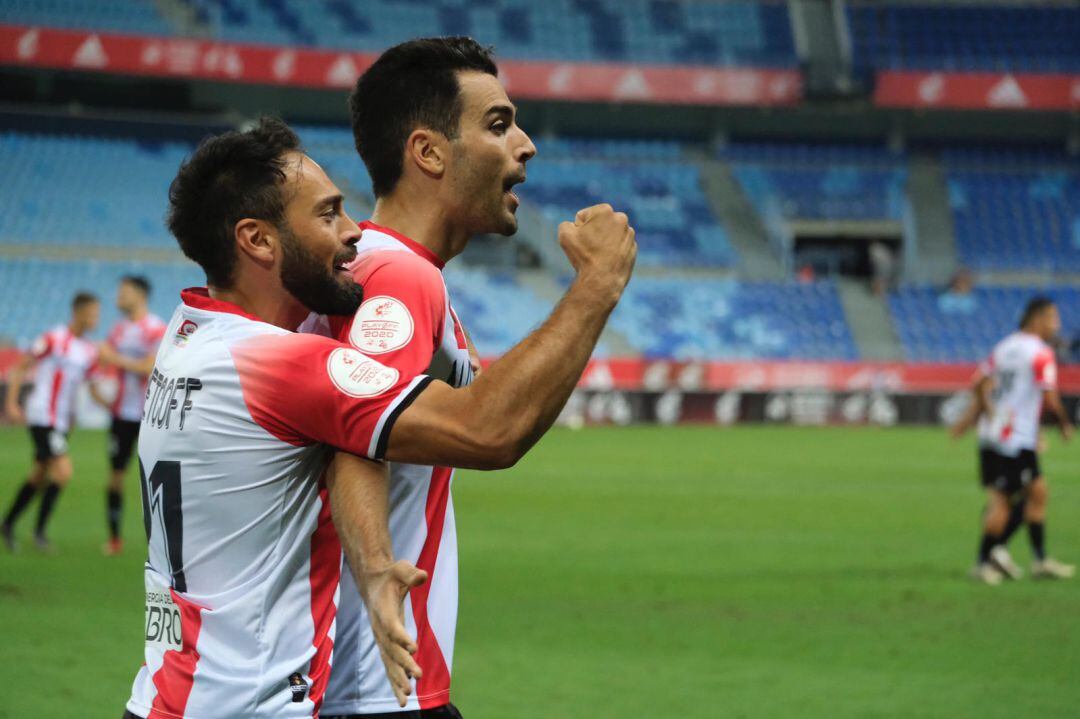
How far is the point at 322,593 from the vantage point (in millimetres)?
3119

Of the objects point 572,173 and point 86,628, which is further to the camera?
point 572,173

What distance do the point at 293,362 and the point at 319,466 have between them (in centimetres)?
25

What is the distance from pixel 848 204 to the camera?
152 ft

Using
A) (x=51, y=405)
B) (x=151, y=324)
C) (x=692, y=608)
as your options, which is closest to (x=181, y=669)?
(x=692, y=608)

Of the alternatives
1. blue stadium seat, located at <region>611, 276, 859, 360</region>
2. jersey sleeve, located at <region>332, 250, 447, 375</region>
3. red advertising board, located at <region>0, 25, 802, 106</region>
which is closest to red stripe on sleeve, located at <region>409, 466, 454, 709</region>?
jersey sleeve, located at <region>332, 250, 447, 375</region>

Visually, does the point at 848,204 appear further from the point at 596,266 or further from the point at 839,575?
the point at 596,266

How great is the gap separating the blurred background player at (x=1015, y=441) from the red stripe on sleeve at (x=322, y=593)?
10094 millimetres

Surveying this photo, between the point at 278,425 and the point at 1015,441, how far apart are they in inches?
434

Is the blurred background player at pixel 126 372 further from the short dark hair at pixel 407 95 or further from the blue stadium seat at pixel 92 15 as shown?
the blue stadium seat at pixel 92 15

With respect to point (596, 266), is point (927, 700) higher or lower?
lower

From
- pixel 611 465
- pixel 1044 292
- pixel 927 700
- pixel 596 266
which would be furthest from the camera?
pixel 1044 292

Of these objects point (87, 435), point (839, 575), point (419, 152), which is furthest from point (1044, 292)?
point (419, 152)

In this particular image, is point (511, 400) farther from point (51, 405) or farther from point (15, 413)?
point (15, 413)

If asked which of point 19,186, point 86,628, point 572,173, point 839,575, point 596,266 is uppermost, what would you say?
point 572,173
